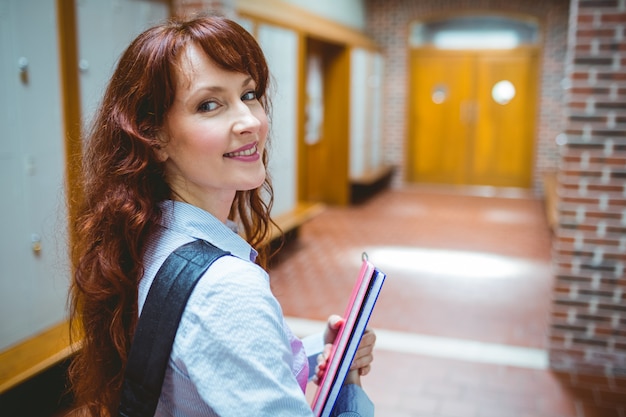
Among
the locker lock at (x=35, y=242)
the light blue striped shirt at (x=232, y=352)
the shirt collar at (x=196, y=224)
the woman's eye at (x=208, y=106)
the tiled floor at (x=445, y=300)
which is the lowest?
the tiled floor at (x=445, y=300)

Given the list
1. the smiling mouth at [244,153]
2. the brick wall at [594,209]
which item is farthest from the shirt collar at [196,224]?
the brick wall at [594,209]

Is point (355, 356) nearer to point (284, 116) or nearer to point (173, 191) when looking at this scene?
point (173, 191)

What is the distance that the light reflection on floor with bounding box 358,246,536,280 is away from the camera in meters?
5.68

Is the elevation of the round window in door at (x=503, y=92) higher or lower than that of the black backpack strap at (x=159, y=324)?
higher

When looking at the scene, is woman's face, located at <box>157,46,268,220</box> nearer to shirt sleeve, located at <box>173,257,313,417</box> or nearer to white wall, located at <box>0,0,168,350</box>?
shirt sleeve, located at <box>173,257,313,417</box>

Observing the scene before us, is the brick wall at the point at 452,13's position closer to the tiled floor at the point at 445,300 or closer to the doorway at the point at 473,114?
the doorway at the point at 473,114

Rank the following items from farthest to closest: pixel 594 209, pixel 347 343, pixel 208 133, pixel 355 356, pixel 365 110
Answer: pixel 365 110 < pixel 594 209 < pixel 355 356 < pixel 347 343 < pixel 208 133

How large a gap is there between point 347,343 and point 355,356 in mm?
177

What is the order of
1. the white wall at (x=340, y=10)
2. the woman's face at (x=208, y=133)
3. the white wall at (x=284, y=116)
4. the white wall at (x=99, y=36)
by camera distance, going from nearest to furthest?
the woman's face at (x=208, y=133), the white wall at (x=99, y=36), the white wall at (x=284, y=116), the white wall at (x=340, y=10)

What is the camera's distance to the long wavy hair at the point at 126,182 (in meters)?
1.05

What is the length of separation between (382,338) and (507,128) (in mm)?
7007

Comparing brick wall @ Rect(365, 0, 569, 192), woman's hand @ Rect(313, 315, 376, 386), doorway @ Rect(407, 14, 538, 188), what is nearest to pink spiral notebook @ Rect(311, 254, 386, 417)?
woman's hand @ Rect(313, 315, 376, 386)

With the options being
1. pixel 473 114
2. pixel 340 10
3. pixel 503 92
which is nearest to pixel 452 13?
pixel 503 92

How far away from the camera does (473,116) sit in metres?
10.4
